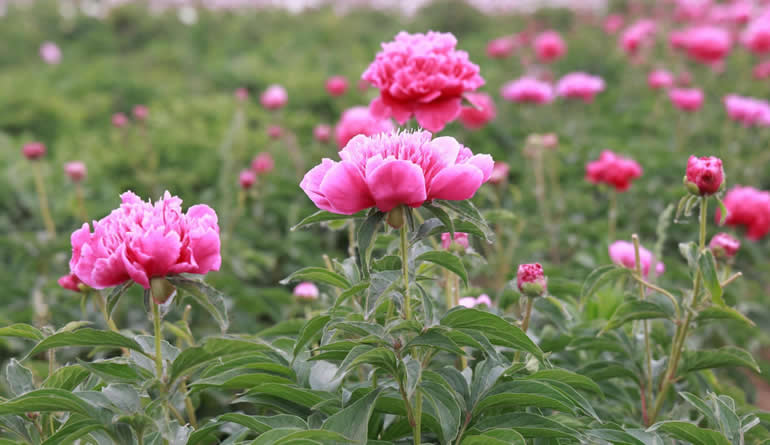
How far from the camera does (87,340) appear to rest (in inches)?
40.9

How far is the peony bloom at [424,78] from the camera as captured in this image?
1.55 meters

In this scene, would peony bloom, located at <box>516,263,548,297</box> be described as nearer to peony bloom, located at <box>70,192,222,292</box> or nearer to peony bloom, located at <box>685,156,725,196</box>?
peony bloom, located at <box>685,156,725,196</box>

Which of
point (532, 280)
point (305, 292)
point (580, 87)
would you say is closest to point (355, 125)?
point (305, 292)

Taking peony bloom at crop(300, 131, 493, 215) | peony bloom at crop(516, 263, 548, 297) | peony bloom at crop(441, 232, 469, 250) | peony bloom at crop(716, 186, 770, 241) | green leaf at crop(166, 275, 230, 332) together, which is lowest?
peony bloom at crop(716, 186, 770, 241)

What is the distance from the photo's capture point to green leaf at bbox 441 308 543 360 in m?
1.08

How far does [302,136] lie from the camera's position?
446 cm

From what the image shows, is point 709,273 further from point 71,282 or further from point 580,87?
point 580,87

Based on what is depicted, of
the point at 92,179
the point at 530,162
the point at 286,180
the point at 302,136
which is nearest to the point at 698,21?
the point at 530,162

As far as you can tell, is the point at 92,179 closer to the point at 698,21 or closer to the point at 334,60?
the point at 334,60

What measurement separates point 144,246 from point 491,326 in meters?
0.51

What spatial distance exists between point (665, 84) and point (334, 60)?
2756 millimetres

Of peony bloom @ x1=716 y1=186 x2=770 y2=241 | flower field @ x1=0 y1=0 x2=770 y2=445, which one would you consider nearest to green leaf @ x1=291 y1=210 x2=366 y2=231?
flower field @ x1=0 y1=0 x2=770 y2=445

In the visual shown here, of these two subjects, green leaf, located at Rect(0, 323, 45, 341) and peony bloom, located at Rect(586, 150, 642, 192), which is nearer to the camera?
green leaf, located at Rect(0, 323, 45, 341)

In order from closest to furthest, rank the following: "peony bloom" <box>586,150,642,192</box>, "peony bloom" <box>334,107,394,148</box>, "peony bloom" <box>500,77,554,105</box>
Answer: "peony bloom" <box>334,107,394,148</box> → "peony bloom" <box>586,150,642,192</box> → "peony bloom" <box>500,77,554,105</box>
